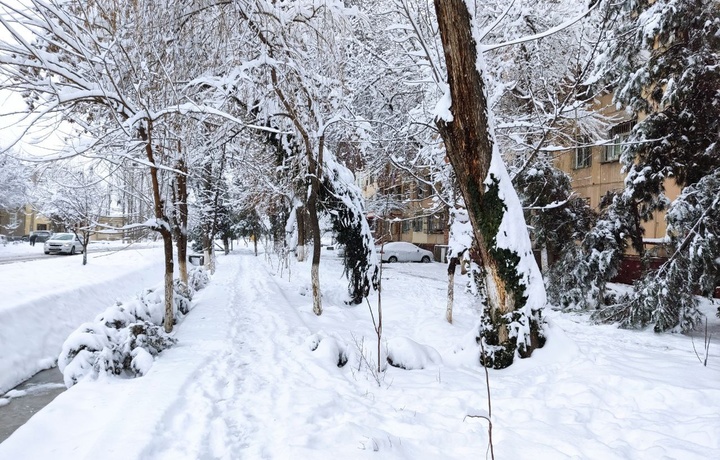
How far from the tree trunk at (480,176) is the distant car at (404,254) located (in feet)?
70.4

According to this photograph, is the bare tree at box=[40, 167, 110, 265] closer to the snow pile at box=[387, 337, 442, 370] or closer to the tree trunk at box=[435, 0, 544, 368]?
the snow pile at box=[387, 337, 442, 370]

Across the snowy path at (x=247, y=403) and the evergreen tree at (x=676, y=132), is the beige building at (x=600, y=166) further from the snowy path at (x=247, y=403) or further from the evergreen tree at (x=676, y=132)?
the snowy path at (x=247, y=403)

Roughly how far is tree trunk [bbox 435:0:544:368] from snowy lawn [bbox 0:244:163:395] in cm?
671

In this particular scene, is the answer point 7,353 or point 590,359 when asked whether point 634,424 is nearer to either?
point 590,359

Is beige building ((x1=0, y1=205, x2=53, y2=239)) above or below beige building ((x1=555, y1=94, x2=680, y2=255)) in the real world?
below

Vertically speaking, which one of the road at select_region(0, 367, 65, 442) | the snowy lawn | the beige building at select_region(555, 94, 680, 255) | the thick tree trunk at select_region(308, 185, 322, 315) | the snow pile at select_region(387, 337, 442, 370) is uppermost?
the beige building at select_region(555, 94, 680, 255)

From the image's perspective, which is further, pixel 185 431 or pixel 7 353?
pixel 7 353

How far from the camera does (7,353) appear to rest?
274 inches

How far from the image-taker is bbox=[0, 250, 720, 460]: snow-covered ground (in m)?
3.00

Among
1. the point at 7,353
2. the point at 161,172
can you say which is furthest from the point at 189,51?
the point at 7,353

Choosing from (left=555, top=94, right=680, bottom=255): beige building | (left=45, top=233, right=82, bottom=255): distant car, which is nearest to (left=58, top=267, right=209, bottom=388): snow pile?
(left=555, top=94, right=680, bottom=255): beige building

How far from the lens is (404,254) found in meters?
27.4

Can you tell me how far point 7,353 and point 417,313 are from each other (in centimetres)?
768

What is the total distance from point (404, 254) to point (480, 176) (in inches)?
892
